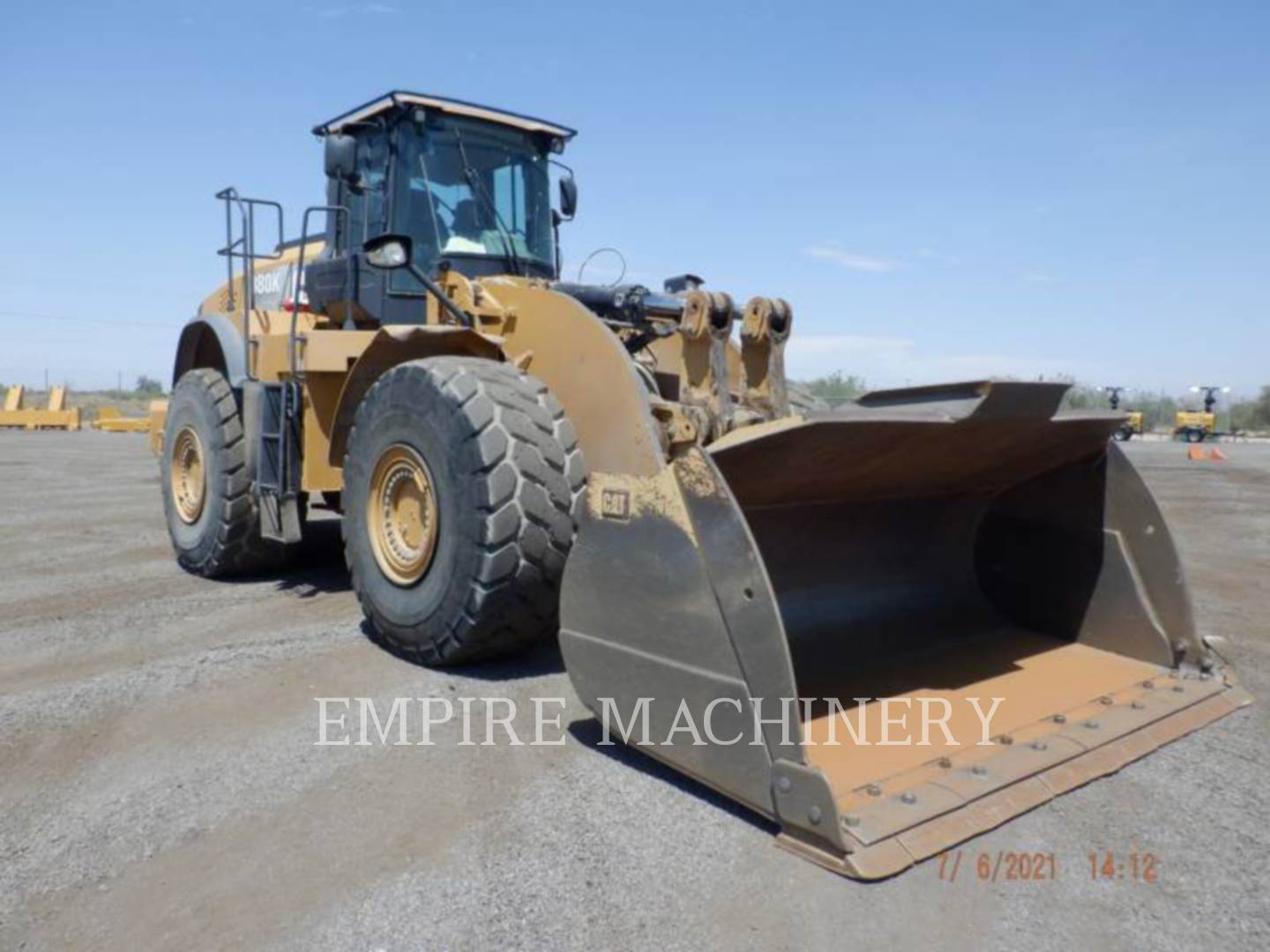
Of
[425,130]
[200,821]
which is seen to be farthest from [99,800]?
[425,130]

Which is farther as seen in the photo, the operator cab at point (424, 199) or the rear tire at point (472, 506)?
the operator cab at point (424, 199)

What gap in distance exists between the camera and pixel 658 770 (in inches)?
130

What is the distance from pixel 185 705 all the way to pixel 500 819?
1.74 m

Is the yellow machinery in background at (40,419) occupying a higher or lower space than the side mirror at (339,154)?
lower

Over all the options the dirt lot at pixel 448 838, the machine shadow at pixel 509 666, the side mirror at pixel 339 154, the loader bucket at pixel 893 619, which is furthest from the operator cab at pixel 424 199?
the loader bucket at pixel 893 619

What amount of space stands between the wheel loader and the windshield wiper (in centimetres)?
2

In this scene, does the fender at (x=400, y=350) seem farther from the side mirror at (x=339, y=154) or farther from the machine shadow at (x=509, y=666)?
the machine shadow at (x=509, y=666)

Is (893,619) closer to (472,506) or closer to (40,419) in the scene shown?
(472,506)

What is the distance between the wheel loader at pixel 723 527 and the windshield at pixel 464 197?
2 cm

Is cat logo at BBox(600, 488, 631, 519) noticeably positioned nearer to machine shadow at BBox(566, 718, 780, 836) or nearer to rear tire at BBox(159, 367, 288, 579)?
machine shadow at BBox(566, 718, 780, 836)

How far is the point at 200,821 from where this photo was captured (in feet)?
9.73

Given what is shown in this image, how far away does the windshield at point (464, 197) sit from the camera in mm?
5637

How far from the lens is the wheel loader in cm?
294

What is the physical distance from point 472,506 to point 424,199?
8.48 feet
